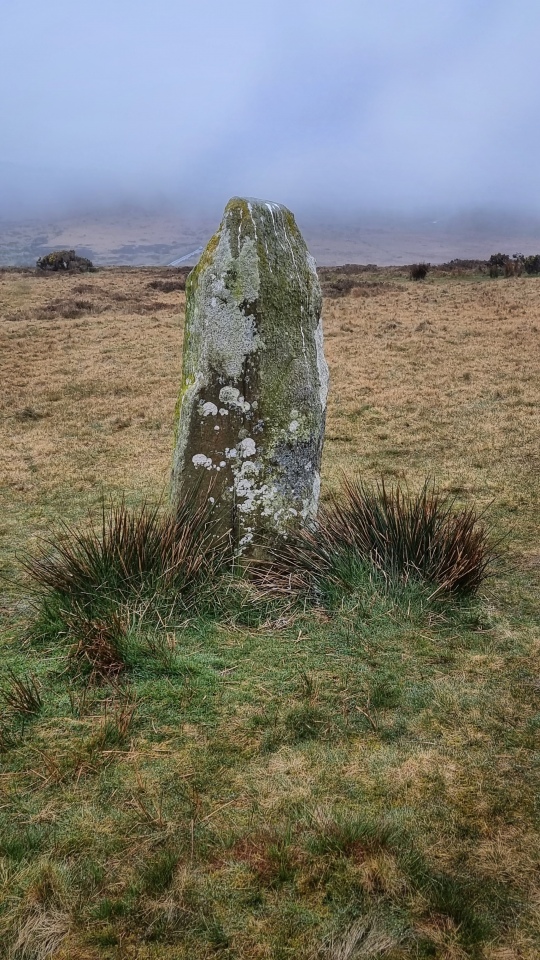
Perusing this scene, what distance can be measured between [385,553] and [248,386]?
1.80 m

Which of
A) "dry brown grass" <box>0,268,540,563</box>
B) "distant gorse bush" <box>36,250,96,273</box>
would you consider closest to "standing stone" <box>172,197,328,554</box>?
"dry brown grass" <box>0,268,540,563</box>

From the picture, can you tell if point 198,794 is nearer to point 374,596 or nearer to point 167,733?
point 167,733

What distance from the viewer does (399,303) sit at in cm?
2734

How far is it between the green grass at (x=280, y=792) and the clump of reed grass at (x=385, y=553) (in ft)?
1.15

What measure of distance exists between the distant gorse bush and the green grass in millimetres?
46667

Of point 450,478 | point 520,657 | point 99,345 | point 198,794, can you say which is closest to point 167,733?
point 198,794

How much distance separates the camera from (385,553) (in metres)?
5.56

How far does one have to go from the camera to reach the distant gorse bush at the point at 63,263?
157ft

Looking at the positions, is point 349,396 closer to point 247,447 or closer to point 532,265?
point 247,447

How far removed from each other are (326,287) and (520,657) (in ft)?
102

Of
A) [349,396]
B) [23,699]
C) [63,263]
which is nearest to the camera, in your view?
[23,699]

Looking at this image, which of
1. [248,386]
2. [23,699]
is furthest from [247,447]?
[23,699]

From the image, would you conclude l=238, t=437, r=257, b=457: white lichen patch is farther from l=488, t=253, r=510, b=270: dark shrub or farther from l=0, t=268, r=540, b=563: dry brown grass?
l=488, t=253, r=510, b=270: dark shrub

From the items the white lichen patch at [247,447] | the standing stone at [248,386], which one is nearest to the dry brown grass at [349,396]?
the standing stone at [248,386]
